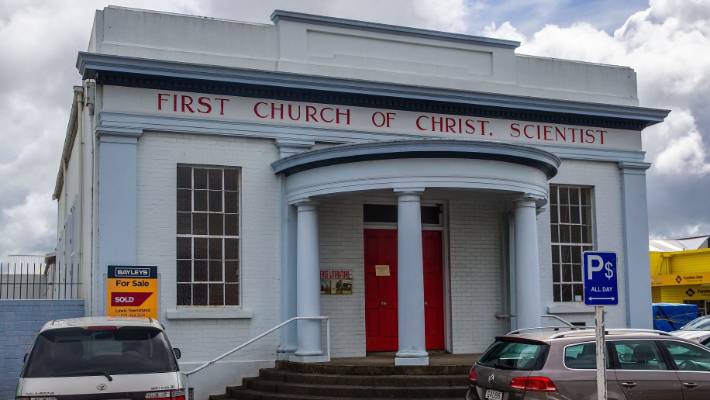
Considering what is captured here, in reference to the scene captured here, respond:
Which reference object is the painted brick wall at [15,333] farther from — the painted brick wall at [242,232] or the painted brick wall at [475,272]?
the painted brick wall at [475,272]

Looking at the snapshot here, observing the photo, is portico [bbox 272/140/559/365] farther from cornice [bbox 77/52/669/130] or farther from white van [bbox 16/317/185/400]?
white van [bbox 16/317/185/400]

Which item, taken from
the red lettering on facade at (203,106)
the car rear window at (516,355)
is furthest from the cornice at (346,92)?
the car rear window at (516,355)

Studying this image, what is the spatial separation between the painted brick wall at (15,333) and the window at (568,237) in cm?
1007

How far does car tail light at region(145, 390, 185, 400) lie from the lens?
8.86 m

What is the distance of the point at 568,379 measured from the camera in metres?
9.91

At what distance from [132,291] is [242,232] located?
228 centimetres

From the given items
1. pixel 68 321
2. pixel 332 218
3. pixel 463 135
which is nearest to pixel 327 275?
pixel 332 218

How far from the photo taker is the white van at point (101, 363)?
28.9 feet

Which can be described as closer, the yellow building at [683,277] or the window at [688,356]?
the window at [688,356]

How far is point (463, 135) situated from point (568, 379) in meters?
8.58

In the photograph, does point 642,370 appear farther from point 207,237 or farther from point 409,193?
point 207,237

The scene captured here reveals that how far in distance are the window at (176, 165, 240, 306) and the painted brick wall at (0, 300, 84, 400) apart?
239 cm

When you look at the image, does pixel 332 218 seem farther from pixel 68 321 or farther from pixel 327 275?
pixel 68 321

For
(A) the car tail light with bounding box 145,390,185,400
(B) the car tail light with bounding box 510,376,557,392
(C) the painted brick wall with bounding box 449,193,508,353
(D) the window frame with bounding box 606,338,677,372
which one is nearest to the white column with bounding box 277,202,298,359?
(C) the painted brick wall with bounding box 449,193,508,353
